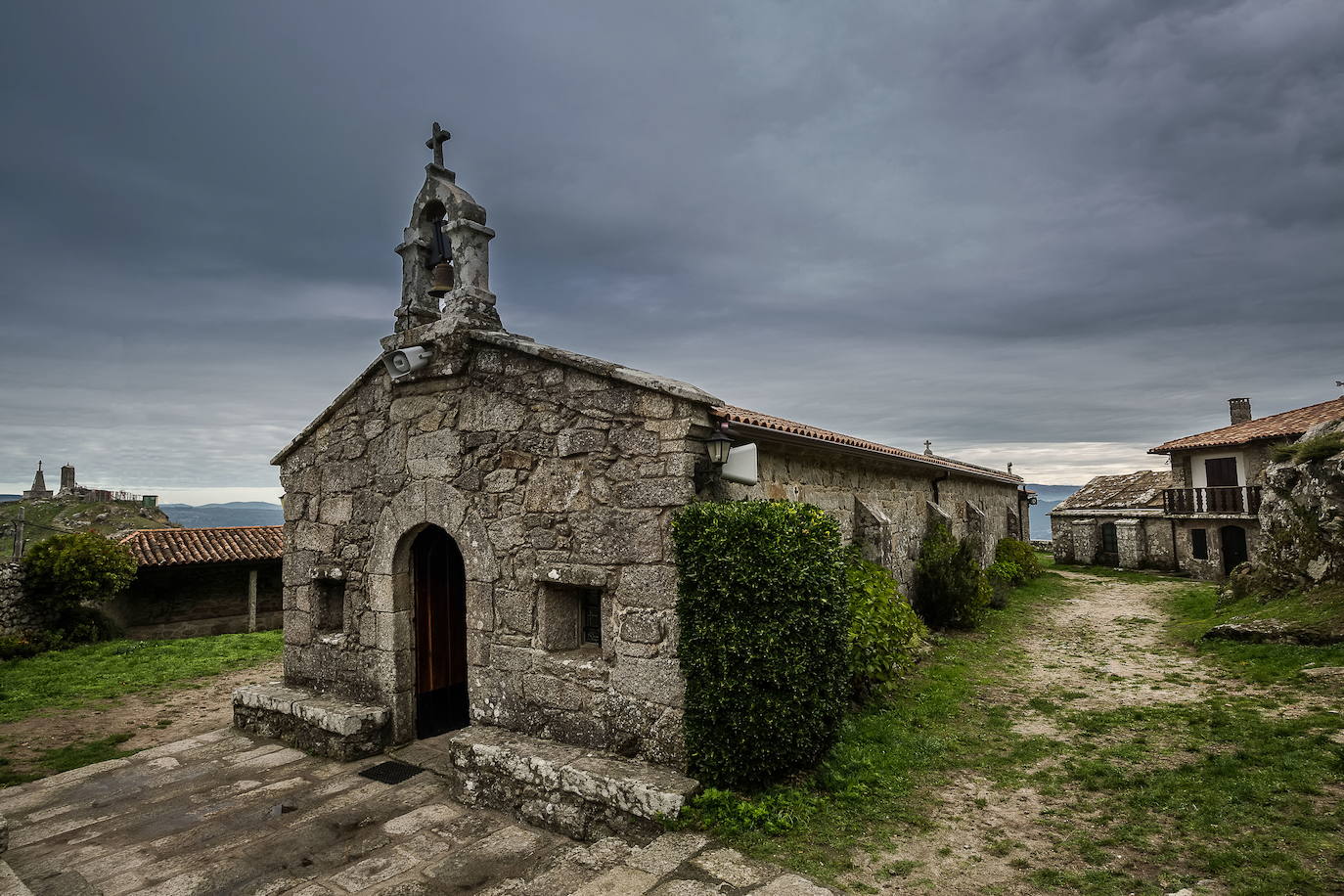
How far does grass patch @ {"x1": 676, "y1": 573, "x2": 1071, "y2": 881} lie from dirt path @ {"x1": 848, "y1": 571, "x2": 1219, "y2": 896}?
0.20 metres

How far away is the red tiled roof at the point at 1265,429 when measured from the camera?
63.3 ft

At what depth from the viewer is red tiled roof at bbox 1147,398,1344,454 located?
19303 millimetres

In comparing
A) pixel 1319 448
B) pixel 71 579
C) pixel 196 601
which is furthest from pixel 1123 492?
pixel 71 579

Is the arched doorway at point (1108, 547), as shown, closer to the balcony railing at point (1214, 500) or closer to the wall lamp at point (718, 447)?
the balcony railing at point (1214, 500)

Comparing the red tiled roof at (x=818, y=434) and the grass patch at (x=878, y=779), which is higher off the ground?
the red tiled roof at (x=818, y=434)

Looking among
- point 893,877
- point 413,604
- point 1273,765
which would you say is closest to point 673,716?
point 893,877

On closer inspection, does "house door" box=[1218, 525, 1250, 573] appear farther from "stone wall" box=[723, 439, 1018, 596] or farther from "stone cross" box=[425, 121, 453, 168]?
"stone cross" box=[425, 121, 453, 168]

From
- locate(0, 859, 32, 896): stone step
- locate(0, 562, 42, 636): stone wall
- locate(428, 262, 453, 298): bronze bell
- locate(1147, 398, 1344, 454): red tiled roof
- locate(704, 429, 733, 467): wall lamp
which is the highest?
locate(428, 262, 453, 298): bronze bell

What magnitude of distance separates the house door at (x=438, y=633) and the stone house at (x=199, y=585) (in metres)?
11.3

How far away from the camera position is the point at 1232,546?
21.7m

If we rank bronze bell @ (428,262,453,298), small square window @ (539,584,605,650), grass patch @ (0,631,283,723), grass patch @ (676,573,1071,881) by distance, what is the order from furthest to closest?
grass patch @ (0,631,283,723) < bronze bell @ (428,262,453,298) < small square window @ (539,584,605,650) < grass patch @ (676,573,1071,881)

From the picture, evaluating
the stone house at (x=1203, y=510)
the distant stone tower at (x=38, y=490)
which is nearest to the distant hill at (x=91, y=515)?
the distant stone tower at (x=38, y=490)

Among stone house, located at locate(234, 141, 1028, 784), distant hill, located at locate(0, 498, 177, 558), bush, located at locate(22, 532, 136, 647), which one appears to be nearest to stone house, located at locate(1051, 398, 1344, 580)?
stone house, located at locate(234, 141, 1028, 784)

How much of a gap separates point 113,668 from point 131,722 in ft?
14.3
